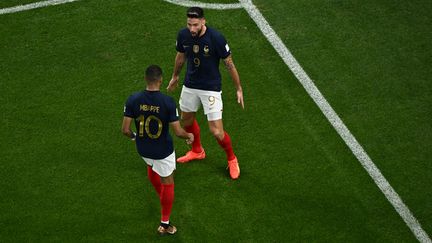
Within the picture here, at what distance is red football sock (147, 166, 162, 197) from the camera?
833 centimetres

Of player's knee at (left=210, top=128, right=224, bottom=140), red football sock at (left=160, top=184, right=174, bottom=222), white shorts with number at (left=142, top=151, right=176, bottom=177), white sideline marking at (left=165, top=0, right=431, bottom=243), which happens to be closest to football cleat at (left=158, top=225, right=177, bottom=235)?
red football sock at (left=160, top=184, right=174, bottom=222)

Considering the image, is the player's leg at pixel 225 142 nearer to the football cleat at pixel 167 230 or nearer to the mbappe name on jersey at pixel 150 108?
the football cleat at pixel 167 230

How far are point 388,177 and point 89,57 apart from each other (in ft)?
15.2

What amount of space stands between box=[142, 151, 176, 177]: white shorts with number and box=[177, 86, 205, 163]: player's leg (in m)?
1.21

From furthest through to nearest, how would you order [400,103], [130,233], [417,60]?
[417,60] < [400,103] < [130,233]

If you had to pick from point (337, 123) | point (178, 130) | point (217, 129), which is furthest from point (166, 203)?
point (337, 123)

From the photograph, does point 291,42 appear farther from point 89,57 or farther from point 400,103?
point 89,57

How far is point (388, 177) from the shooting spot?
9227mm

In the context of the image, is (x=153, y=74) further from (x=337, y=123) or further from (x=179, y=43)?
(x=337, y=123)

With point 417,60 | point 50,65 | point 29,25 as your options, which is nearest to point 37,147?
point 50,65

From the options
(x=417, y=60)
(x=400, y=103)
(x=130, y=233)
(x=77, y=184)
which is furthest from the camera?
(x=417, y=60)

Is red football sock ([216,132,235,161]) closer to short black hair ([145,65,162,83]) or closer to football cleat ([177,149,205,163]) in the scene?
football cleat ([177,149,205,163])

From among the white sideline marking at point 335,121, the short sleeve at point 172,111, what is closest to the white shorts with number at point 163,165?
the short sleeve at point 172,111

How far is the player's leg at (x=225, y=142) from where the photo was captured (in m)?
8.97
